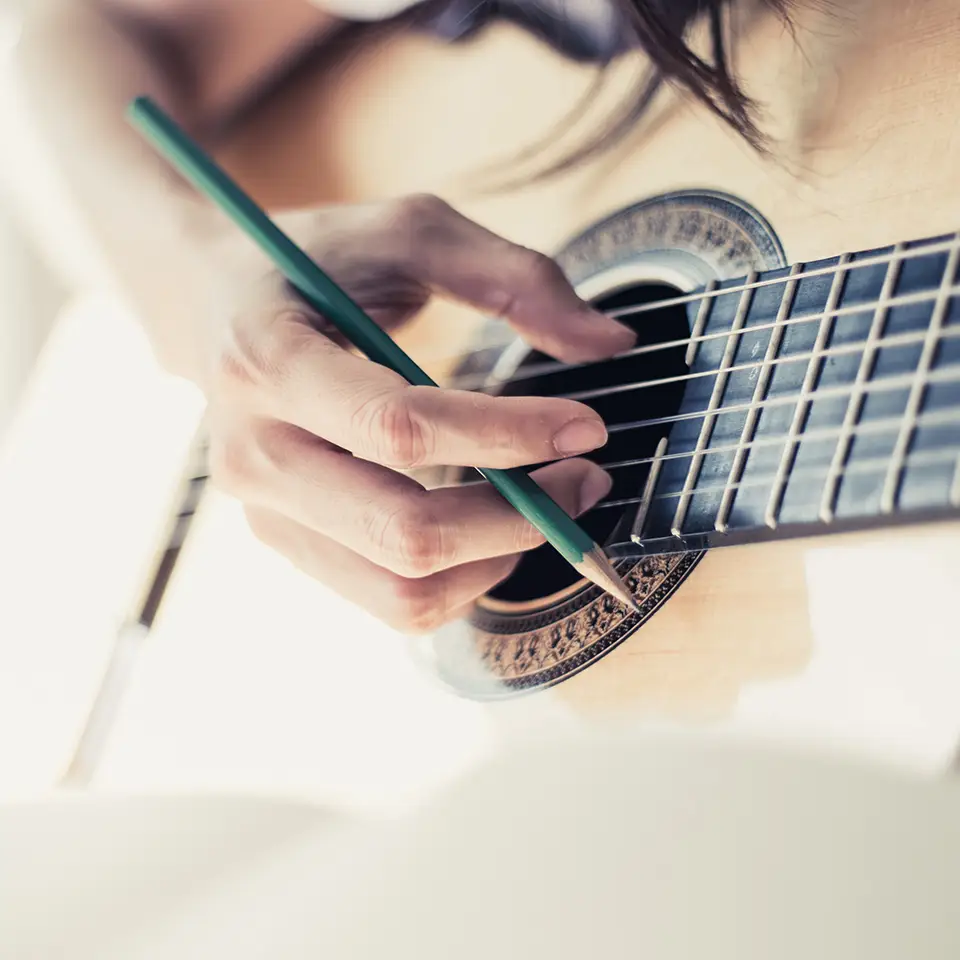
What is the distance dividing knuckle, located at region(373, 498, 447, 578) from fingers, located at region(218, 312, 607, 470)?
4 centimetres

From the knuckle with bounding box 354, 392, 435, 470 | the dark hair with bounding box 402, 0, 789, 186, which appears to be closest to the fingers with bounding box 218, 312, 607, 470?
the knuckle with bounding box 354, 392, 435, 470

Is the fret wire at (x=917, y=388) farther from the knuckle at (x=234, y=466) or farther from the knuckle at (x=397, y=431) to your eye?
the knuckle at (x=234, y=466)

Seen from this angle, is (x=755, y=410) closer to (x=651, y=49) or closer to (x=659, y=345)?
(x=659, y=345)

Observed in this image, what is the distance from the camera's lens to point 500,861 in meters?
0.38

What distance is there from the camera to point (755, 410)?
1.39 feet

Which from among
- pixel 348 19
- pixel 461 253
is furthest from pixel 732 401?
pixel 348 19

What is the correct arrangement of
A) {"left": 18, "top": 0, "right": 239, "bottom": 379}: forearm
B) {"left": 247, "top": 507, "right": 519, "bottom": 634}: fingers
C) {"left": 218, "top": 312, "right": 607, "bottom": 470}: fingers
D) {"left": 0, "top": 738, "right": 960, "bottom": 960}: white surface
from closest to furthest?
1. {"left": 0, "top": 738, "right": 960, "bottom": 960}: white surface
2. {"left": 218, "top": 312, "right": 607, "bottom": 470}: fingers
3. {"left": 247, "top": 507, "right": 519, "bottom": 634}: fingers
4. {"left": 18, "top": 0, "right": 239, "bottom": 379}: forearm

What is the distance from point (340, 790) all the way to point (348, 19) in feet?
2.14

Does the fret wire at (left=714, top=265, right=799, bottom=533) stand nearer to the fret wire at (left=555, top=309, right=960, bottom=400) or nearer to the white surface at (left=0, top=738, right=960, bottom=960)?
the fret wire at (left=555, top=309, right=960, bottom=400)

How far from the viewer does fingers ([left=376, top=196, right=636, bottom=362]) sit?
1.71 feet

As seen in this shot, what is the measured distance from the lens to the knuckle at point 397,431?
417 millimetres

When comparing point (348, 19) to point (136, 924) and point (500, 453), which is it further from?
point (136, 924)

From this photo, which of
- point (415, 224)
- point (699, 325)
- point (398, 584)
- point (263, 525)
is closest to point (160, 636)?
point (263, 525)

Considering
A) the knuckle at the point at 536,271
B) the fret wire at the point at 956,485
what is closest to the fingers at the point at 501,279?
the knuckle at the point at 536,271
